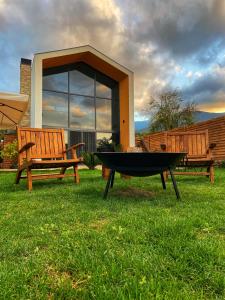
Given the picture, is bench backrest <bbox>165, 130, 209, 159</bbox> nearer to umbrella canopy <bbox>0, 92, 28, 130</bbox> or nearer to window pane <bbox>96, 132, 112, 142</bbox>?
umbrella canopy <bbox>0, 92, 28, 130</bbox>

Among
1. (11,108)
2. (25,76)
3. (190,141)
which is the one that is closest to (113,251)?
(190,141)

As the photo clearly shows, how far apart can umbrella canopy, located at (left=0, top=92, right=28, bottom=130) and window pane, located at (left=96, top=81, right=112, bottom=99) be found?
6.76 meters

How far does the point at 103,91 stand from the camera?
15.1 metres

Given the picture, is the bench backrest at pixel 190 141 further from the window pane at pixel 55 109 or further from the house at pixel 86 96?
the window pane at pixel 55 109

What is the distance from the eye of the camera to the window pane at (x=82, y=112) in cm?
1412

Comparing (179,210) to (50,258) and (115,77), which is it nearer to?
(50,258)

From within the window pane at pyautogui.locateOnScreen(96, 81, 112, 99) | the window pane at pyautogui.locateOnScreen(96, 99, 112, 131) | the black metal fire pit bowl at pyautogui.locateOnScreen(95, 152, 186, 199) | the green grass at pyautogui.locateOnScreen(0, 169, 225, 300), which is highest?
the window pane at pyautogui.locateOnScreen(96, 81, 112, 99)

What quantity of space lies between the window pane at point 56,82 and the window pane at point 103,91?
173cm

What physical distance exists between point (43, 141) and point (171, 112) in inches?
803

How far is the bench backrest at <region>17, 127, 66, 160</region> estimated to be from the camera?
17.9 ft

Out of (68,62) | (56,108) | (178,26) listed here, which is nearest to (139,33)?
(178,26)

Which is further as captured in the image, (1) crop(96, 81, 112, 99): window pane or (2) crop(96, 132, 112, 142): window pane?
(1) crop(96, 81, 112, 99): window pane

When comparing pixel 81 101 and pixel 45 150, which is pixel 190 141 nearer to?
pixel 45 150

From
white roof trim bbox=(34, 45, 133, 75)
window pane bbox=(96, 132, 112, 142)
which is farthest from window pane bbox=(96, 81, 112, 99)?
window pane bbox=(96, 132, 112, 142)
